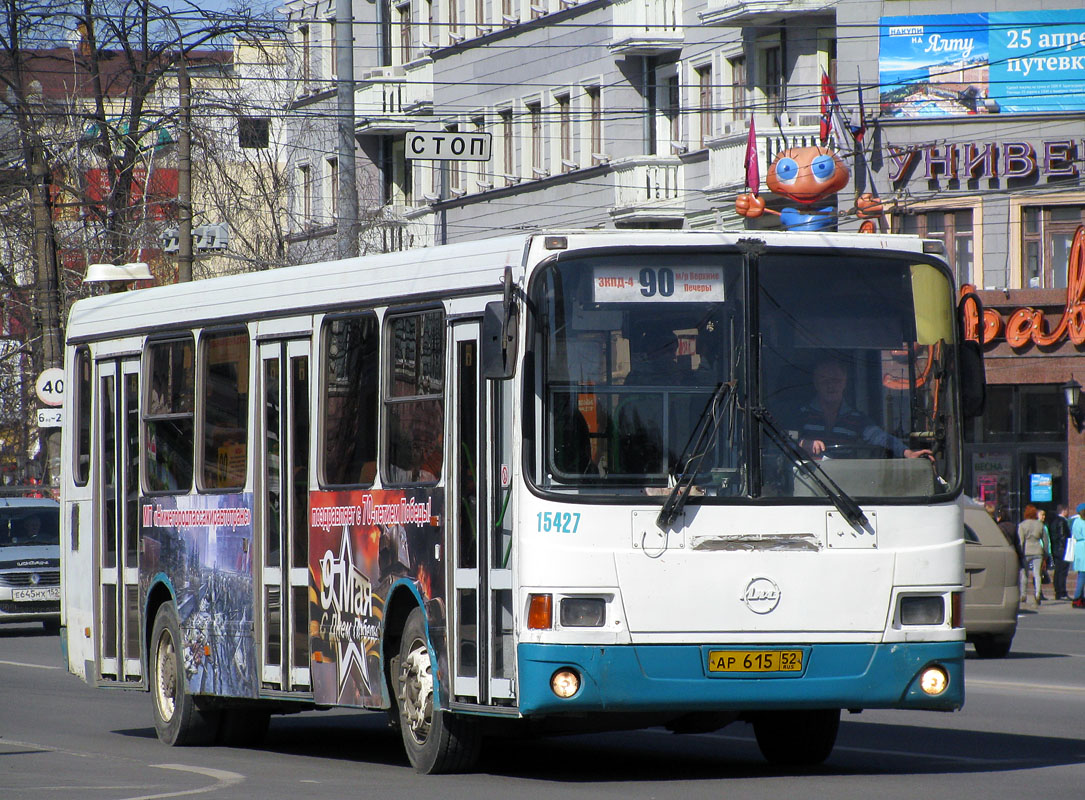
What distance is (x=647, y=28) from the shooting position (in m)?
41.8

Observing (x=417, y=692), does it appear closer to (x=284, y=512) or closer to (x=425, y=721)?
(x=425, y=721)

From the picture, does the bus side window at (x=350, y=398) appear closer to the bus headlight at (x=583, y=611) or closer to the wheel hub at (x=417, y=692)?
the wheel hub at (x=417, y=692)

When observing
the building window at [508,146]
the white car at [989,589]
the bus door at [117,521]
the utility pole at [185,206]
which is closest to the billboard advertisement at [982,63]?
the building window at [508,146]

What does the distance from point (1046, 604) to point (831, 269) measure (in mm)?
25161

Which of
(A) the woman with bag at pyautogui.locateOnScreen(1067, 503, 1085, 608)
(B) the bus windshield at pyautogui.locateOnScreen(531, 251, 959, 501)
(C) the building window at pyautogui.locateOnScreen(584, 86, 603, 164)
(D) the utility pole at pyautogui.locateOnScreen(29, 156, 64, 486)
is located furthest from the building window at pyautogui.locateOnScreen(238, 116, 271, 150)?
(B) the bus windshield at pyautogui.locateOnScreen(531, 251, 959, 501)

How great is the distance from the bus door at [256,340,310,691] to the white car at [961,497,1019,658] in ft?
36.2

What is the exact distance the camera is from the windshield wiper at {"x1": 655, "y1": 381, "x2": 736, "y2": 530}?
10.7 meters

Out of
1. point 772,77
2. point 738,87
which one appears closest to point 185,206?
point 738,87

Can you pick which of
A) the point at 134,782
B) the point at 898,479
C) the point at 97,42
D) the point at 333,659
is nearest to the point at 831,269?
the point at 898,479

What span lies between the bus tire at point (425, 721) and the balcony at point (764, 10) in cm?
2776

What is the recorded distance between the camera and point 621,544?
10.7 metres

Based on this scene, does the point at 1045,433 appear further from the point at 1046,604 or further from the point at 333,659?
the point at 333,659

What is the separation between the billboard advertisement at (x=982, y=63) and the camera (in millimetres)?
37438

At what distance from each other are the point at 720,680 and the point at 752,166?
27.7m
